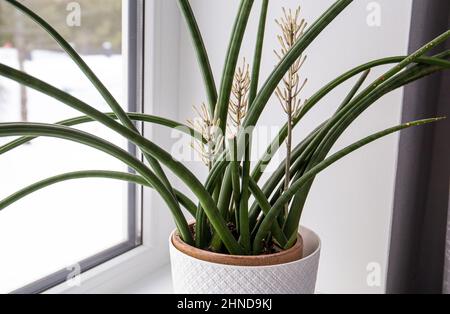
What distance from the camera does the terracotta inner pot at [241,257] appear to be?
2.08 ft

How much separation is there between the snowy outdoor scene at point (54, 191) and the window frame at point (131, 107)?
0.02m

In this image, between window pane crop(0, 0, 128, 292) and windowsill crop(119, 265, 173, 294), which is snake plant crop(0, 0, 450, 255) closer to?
window pane crop(0, 0, 128, 292)

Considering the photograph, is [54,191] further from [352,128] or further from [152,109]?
[352,128]

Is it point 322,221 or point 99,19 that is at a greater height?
point 99,19

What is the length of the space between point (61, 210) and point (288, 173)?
552 mm

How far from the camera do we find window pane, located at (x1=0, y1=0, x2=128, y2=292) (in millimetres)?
884

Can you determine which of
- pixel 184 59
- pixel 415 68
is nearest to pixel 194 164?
pixel 184 59

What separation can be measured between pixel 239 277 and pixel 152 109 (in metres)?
0.58

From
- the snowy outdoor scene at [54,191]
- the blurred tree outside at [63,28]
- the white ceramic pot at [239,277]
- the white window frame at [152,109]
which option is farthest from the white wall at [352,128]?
the white ceramic pot at [239,277]

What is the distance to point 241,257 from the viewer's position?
64cm

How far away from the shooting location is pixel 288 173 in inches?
27.0

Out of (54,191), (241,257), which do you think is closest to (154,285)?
(54,191)

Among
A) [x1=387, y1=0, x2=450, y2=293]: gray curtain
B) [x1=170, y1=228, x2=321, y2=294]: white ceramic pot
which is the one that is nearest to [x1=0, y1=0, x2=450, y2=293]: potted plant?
[x1=170, y1=228, x2=321, y2=294]: white ceramic pot
